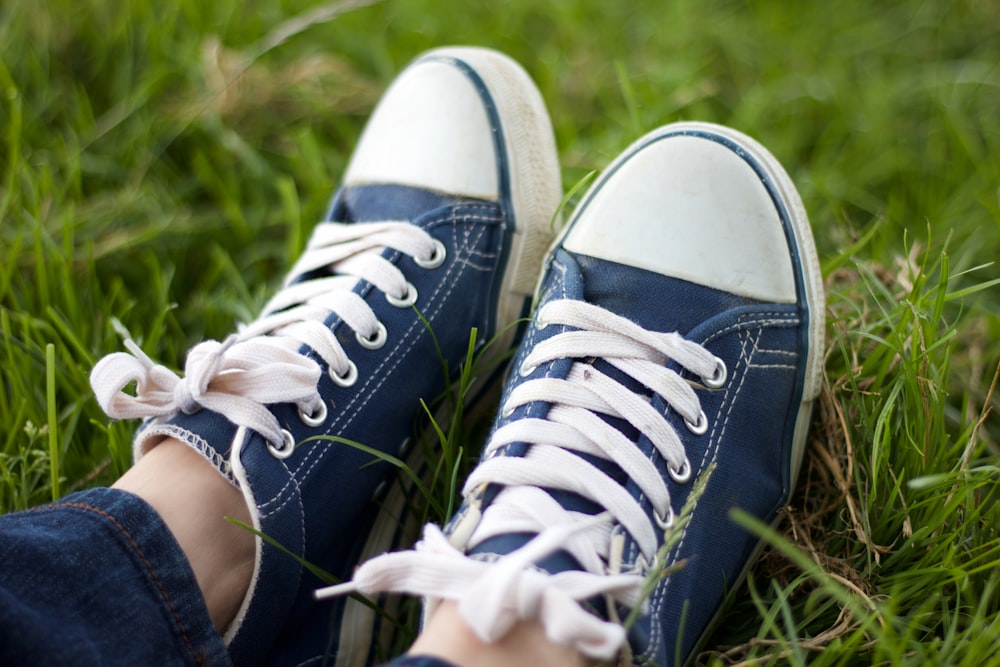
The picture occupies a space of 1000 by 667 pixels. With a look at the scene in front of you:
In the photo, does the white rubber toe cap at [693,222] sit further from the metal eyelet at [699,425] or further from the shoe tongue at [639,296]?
the metal eyelet at [699,425]

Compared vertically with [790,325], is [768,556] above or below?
below

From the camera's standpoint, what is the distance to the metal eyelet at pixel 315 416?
124 centimetres

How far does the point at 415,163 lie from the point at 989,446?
3.71 feet

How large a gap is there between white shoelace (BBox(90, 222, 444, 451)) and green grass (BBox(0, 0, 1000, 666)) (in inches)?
6.1

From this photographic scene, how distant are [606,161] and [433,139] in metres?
0.35

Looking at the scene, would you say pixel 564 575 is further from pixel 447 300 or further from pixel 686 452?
pixel 447 300

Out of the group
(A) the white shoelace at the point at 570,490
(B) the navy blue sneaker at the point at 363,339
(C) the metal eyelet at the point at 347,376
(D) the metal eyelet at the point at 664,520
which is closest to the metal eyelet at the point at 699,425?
(A) the white shoelace at the point at 570,490

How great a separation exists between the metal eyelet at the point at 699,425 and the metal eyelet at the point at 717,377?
0.05m

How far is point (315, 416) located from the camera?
1261mm

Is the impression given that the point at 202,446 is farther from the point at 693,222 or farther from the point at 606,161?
the point at 606,161

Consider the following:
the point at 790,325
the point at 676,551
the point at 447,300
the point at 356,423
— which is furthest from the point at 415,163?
the point at 676,551

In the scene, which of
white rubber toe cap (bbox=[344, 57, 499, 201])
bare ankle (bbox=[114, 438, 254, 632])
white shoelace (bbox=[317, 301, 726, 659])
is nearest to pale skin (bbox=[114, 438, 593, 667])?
bare ankle (bbox=[114, 438, 254, 632])

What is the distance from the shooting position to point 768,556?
127 centimetres

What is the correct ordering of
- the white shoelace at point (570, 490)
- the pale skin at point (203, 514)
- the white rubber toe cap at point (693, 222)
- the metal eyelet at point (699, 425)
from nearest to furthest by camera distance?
the white shoelace at point (570, 490) < the pale skin at point (203, 514) < the metal eyelet at point (699, 425) < the white rubber toe cap at point (693, 222)
